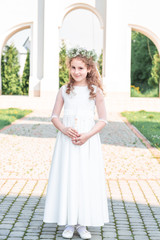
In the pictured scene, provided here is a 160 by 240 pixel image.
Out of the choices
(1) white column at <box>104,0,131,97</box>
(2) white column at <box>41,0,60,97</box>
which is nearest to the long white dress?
(1) white column at <box>104,0,131,97</box>

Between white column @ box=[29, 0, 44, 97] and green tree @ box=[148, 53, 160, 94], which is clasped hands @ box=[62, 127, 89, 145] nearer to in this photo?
white column @ box=[29, 0, 44, 97]

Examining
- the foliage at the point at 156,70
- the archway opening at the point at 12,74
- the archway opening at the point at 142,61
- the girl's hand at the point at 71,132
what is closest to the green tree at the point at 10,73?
the archway opening at the point at 12,74

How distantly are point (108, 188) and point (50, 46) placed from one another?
17038mm

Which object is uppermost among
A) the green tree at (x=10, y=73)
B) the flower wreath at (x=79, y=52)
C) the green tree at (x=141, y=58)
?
the green tree at (x=141, y=58)

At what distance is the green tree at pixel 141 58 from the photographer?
37.4 m

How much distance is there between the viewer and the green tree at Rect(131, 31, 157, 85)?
123 feet

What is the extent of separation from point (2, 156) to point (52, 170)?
3989 millimetres

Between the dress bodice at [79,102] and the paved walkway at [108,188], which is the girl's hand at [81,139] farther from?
the paved walkway at [108,188]

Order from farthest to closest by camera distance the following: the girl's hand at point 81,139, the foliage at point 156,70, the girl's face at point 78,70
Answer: the foliage at point 156,70
the girl's face at point 78,70
the girl's hand at point 81,139

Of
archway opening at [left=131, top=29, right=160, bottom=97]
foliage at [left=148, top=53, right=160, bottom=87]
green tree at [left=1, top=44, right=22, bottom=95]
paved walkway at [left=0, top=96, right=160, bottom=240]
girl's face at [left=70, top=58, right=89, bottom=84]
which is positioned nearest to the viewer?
girl's face at [left=70, top=58, right=89, bottom=84]

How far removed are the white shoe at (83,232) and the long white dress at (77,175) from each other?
112 mm

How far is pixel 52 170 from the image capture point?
3.41 m

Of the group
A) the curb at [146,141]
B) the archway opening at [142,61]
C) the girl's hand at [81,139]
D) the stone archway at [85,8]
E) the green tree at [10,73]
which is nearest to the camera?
the girl's hand at [81,139]

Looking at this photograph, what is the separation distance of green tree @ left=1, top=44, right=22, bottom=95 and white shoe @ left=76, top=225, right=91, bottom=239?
906 inches
